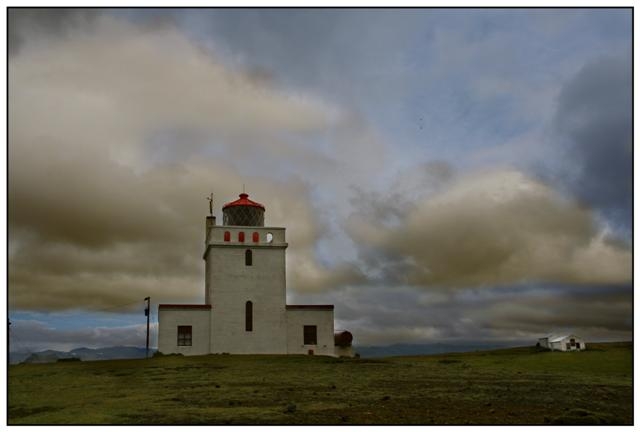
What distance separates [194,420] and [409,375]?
36.5 feet

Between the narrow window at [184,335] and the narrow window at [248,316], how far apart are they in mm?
2943

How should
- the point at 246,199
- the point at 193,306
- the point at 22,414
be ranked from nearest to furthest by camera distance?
the point at 22,414, the point at 193,306, the point at 246,199

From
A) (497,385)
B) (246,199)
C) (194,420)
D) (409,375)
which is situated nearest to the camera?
(194,420)

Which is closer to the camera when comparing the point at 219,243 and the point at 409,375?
the point at 409,375

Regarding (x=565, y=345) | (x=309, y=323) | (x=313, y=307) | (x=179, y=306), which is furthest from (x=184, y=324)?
(x=565, y=345)

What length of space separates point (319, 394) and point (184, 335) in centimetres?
1989

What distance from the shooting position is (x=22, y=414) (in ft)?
47.8

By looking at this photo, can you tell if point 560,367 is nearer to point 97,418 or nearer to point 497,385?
point 497,385

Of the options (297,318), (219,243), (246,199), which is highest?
(246,199)

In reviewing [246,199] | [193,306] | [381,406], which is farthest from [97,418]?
[246,199]

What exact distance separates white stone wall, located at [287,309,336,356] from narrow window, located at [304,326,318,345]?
6.3 inches

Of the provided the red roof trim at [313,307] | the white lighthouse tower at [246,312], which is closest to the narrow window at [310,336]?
the white lighthouse tower at [246,312]

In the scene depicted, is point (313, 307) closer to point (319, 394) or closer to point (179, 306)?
point (179, 306)

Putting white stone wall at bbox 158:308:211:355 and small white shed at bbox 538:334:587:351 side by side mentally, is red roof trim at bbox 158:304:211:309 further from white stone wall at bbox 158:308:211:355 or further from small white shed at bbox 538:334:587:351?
small white shed at bbox 538:334:587:351
